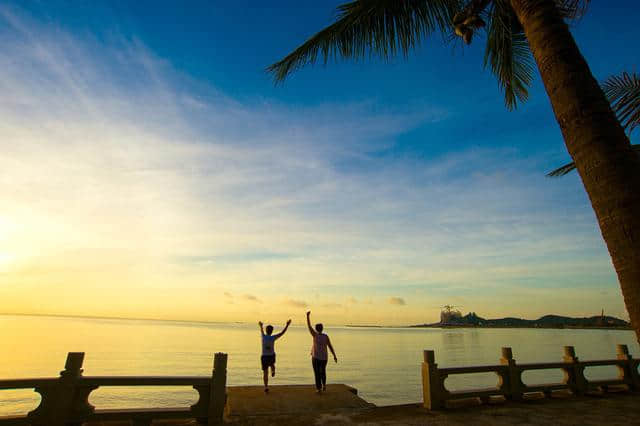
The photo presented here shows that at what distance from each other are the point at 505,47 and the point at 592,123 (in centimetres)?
404

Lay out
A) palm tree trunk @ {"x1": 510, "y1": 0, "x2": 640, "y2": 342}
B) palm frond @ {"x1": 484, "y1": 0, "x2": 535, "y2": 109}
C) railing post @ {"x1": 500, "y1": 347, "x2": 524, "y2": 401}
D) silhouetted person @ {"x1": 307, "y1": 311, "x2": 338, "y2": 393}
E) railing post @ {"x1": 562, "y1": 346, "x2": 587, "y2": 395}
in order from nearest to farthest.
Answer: palm tree trunk @ {"x1": 510, "y1": 0, "x2": 640, "y2": 342}, palm frond @ {"x1": 484, "y1": 0, "x2": 535, "y2": 109}, railing post @ {"x1": 500, "y1": 347, "x2": 524, "y2": 401}, silhouetted person @ {"x1": 307, "y1": 311, "x2": 338, "y2": 393}, railing post @ {"x1": 562, "y1": 346, "x2": 587, "y2": 395}

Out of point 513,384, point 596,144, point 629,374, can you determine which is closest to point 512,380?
point 513,384

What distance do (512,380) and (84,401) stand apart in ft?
32.3

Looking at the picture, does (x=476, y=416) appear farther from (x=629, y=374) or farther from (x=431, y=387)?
(x=629, y=374)

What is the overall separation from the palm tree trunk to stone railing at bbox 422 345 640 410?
652cm

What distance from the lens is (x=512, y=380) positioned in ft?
30.9

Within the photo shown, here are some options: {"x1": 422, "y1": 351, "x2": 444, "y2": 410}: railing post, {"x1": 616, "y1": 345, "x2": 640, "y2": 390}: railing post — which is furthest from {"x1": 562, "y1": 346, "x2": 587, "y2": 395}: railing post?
{"x1": 422, "y1": 351, "x2": 444, "y2": 410}: railing post

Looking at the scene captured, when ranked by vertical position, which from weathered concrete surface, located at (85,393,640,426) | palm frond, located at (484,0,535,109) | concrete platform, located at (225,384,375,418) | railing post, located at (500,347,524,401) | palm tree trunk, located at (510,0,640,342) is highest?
palm frond, located at (484,0,535,109)

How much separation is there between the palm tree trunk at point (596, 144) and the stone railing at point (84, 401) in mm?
7270

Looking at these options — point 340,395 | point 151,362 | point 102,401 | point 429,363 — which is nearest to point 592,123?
point 429,363

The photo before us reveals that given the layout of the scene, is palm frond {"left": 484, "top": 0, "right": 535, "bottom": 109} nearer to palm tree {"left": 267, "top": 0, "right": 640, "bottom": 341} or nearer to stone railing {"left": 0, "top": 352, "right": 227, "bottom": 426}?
palm tree {"left": 267, "top": 0, "right": 640, "bottom": 341}

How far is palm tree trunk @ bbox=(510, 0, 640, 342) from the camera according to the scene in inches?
101

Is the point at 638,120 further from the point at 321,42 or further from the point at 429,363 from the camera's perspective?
the point at 429,363

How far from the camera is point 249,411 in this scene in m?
7.96
